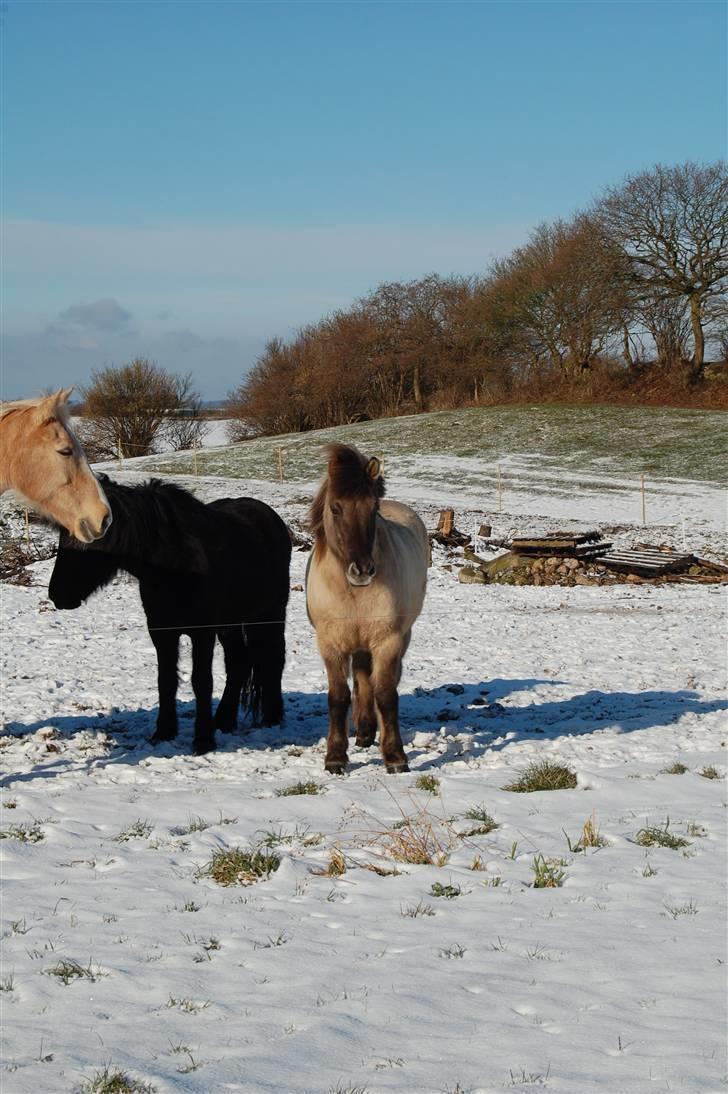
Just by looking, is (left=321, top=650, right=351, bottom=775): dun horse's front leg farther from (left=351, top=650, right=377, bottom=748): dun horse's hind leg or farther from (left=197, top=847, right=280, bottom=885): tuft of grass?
(left=197, top=847, right=280, bottom=885): tuft of grass

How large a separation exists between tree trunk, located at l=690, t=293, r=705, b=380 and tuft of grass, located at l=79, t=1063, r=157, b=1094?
51376 millimetres

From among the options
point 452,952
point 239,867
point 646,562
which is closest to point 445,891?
point 452,952

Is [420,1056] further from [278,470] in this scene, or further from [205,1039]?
[278,470]

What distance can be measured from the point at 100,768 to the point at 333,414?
171 feet

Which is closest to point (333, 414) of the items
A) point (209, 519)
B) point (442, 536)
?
point (442, 536)

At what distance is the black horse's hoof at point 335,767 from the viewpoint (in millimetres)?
7172

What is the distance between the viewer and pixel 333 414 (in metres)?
58.6

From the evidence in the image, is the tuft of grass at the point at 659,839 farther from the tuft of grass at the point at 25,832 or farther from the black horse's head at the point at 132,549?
the black horse's head at the point at 132,549

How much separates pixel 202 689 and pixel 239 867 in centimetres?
304

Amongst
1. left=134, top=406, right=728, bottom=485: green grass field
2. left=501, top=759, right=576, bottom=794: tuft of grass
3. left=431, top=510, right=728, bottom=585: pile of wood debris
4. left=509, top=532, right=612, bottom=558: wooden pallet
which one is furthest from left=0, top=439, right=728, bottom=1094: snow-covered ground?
left=134, top=406, right=728, bottom=485: green grass field

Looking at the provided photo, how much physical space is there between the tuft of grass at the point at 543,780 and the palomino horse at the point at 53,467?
3.30 metres

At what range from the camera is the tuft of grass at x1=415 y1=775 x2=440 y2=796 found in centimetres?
653

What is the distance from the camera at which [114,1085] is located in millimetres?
2965

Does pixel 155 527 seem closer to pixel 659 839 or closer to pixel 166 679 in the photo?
pixel 166 679
